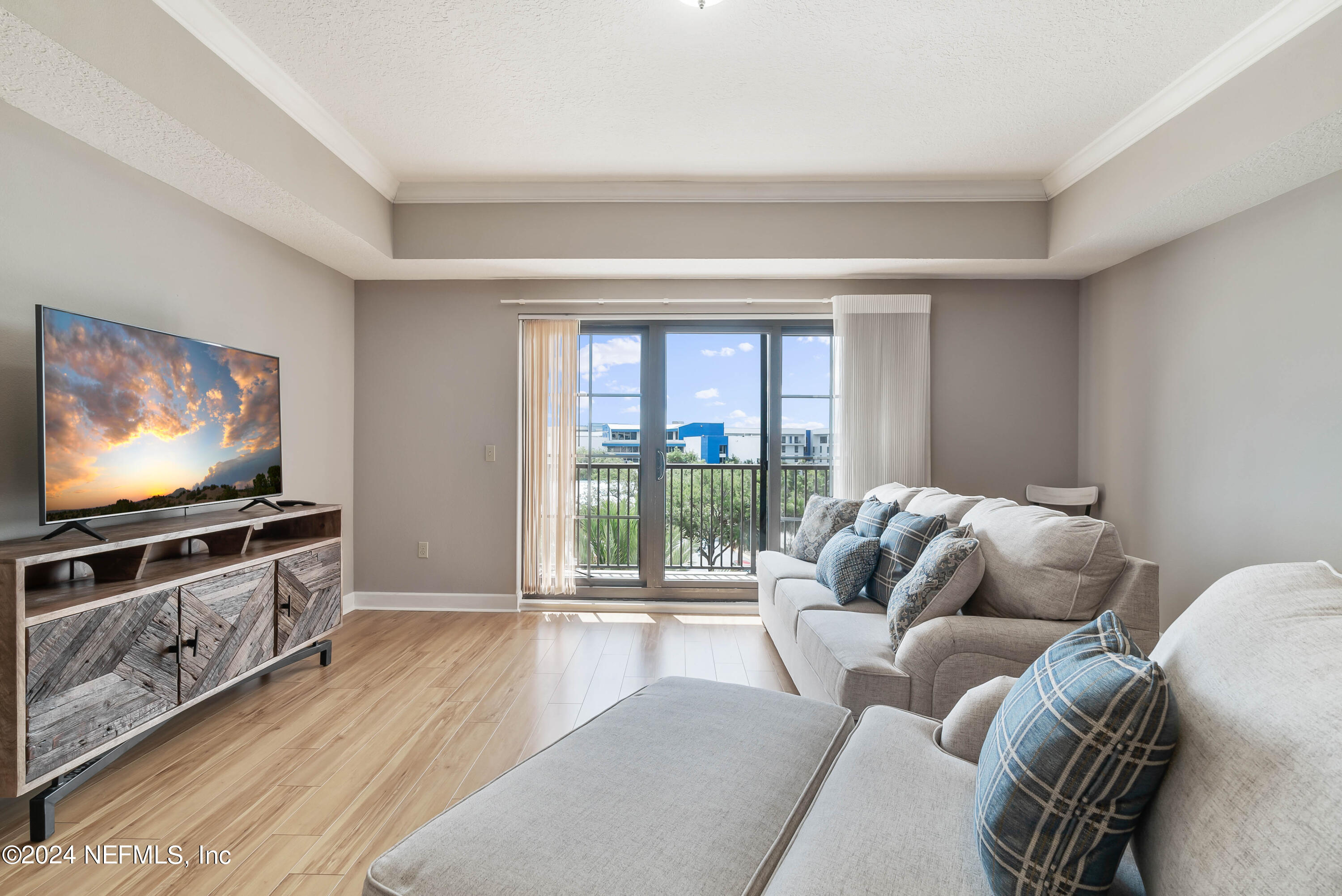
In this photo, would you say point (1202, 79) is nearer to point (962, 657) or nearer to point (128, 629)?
point (962, 657)

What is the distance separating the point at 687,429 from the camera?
483cm

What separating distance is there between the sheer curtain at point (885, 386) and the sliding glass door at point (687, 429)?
0.82 feet

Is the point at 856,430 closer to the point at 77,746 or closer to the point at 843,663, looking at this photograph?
the point at 843,663

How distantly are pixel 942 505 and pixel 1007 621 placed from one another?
95cm

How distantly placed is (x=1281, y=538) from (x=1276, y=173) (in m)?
1.58

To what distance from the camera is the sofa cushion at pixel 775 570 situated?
3646mm

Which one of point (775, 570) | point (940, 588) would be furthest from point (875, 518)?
point (940, 588)

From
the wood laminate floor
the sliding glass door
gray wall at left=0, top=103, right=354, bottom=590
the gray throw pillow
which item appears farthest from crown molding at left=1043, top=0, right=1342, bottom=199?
gray wall at left=0, top=103, right=354, bottom=590

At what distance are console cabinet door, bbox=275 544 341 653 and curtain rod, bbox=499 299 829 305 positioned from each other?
205 cm

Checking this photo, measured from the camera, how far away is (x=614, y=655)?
12.0 feet

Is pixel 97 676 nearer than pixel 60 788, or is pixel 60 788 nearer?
pixel 60 788

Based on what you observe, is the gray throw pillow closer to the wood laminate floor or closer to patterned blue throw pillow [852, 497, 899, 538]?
patterned blue throw pillow [852, 497, 899, 538]

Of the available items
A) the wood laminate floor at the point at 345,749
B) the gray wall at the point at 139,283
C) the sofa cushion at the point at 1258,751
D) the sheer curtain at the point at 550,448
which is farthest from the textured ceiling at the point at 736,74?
the wood laminate floor at the point at 345,749

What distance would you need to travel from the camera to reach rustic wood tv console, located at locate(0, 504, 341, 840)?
6.13ft
